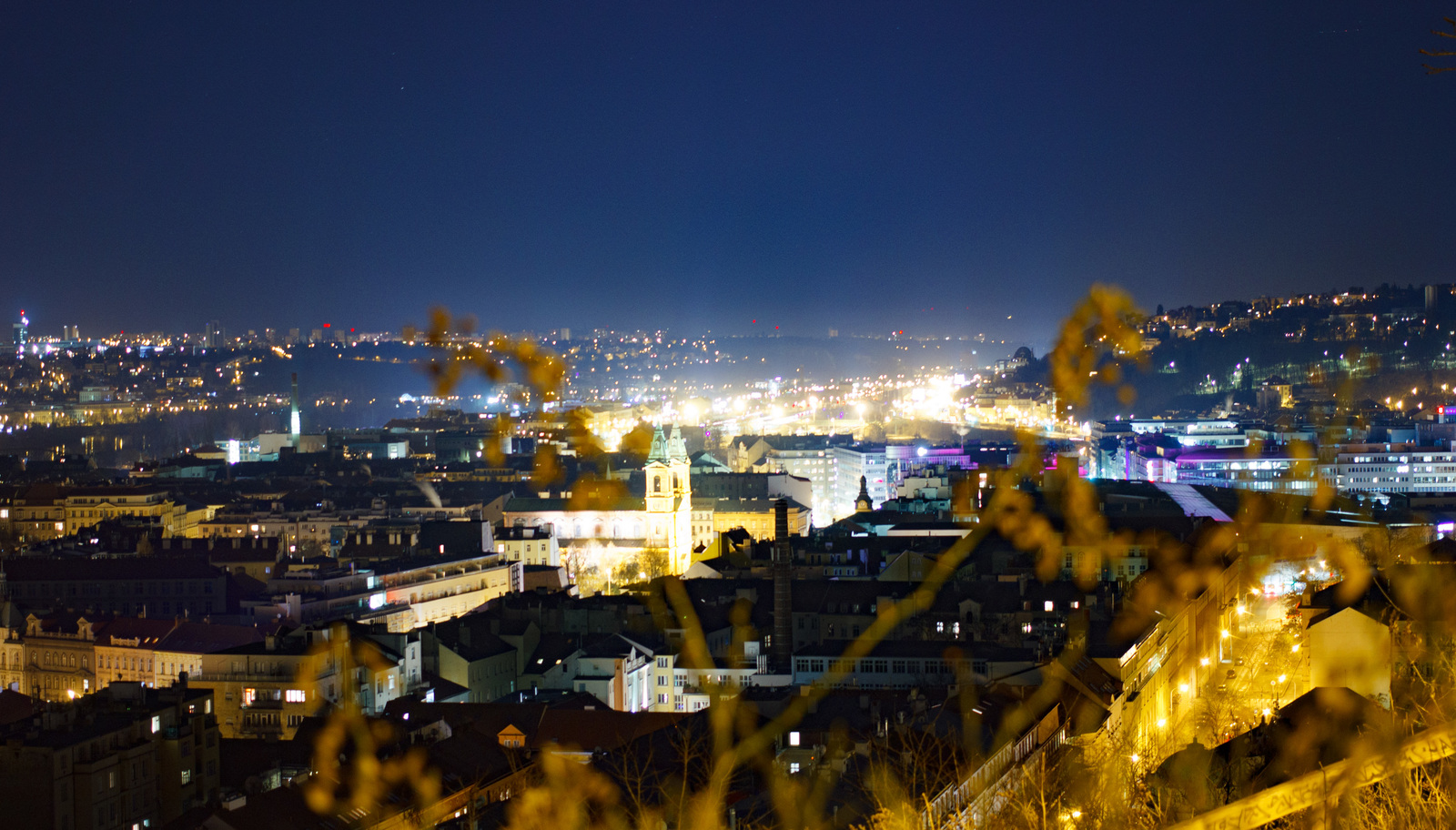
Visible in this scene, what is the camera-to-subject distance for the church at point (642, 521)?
22.0 metres

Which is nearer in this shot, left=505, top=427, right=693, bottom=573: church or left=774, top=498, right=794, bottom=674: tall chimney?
left=774, top=498, right=794, bottom=674: tall chimney

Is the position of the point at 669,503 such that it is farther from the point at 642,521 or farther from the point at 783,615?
the point at 783,615

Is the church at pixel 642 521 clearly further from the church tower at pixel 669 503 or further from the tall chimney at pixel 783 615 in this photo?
the tall chimney at pixel 783 615

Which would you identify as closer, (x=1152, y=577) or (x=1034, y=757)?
(x=1034, y=757)

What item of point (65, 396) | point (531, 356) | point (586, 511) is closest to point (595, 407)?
point (531, 356)

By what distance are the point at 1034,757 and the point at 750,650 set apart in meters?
4.89

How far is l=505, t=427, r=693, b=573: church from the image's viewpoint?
22.0 metres

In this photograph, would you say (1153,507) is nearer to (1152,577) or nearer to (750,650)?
(1152,577)

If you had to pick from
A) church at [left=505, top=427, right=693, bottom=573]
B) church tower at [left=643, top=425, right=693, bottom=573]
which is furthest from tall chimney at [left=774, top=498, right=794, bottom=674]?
church tower at [left=643, top=425, right=693, bottom=573]

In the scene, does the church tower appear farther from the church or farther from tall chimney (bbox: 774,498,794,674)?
tall chimney (bbox: 774,498,794,674)

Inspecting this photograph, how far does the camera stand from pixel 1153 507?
755 inches

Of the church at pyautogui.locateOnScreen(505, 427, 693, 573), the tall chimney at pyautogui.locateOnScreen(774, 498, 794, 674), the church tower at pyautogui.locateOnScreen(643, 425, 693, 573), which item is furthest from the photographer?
the church tower at pyautogui.locateOnScreen(643, 425, 693, 573)

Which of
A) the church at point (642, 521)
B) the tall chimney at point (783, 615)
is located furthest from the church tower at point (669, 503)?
the tall chimney at point (783, 615)

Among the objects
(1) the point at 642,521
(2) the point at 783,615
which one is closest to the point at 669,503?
(1) the point at 642,521
